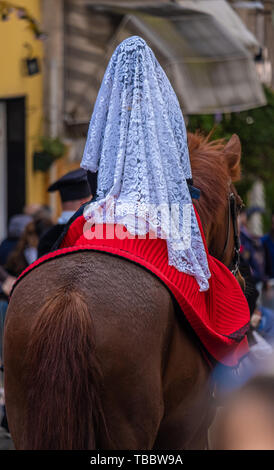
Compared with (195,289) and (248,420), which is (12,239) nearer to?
(248,420)

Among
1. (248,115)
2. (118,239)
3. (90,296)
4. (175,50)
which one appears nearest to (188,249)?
(118,239)

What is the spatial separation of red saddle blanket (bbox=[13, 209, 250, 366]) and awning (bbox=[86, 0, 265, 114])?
7.05 m

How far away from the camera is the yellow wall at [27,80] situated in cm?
1125

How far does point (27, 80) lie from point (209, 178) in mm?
8825

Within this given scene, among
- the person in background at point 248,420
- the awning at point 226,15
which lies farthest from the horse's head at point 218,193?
the awning at point 226,15

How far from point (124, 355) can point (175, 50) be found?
870 centimetres

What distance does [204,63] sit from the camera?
10.9 meters

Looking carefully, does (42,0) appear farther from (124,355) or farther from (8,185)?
(124,355)

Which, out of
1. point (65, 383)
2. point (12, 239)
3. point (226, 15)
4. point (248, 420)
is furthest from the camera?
point (226, 15)

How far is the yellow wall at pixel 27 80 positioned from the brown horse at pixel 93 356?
8.95 m

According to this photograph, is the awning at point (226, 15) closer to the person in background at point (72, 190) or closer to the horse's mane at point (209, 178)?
the person in background at point (72, 190)

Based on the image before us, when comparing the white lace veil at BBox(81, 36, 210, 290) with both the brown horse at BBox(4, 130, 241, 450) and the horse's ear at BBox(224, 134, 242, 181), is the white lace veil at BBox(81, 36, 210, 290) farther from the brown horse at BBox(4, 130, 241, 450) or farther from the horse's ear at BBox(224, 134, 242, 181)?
the horse's ear at BBox(224, 134, 242, 181)

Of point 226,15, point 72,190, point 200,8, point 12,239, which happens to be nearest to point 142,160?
point 72,190

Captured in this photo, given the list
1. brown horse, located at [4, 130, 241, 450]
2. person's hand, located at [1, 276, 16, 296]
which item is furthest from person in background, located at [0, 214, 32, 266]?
brown horse, located at [4, 130, 241, 450]
